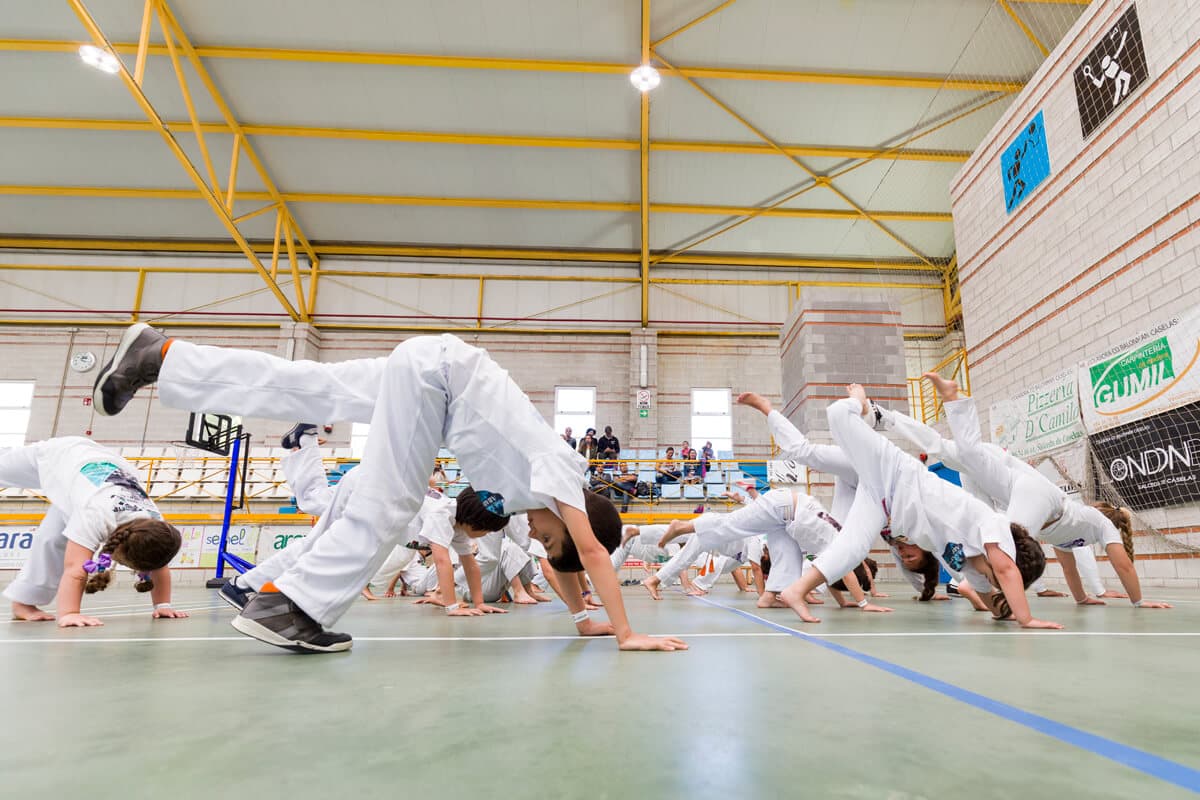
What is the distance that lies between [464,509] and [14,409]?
1807 cm

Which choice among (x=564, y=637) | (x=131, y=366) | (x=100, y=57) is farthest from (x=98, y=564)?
(x=100, y=57)

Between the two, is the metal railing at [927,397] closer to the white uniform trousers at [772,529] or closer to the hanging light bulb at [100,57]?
the white uniform trousers at [772,529]

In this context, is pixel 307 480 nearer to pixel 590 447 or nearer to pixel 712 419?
pixel 590 447

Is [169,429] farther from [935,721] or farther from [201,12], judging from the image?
[935,721]

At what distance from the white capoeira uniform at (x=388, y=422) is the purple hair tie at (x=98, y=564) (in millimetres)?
1404

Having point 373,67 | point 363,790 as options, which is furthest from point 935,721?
point 373,67

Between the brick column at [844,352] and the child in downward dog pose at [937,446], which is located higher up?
the brick column at [844,352]

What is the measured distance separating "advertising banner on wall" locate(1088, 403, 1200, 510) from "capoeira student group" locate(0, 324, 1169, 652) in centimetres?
107

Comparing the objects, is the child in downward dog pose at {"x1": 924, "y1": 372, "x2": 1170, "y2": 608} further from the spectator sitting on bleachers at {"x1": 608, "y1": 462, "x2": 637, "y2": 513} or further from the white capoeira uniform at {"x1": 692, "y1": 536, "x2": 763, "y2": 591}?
the spectator sitting on bleachers at {"x1": 608, "y1": 462, "x2": 637, "y2": 513}

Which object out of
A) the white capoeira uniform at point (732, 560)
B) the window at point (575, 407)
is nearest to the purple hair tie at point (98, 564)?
the white capoeira uniform at point (732, 560)

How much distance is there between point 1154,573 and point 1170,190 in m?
3.35

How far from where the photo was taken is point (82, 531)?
3031 millimetres

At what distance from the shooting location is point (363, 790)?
28.8 inches

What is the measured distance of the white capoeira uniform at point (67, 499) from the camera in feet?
10.2
